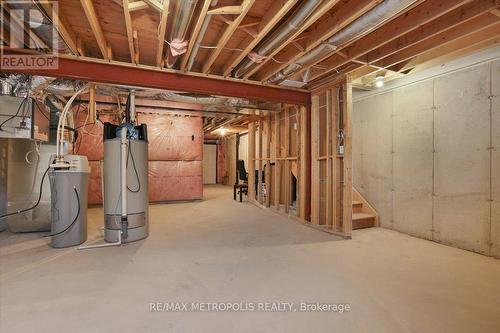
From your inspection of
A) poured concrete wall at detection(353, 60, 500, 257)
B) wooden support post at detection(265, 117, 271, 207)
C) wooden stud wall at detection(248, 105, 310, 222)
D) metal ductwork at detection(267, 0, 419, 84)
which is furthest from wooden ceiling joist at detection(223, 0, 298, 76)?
wooden support post at detection(265, 117, 271, 207)

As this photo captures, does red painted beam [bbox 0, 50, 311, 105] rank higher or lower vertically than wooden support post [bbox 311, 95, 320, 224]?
higher

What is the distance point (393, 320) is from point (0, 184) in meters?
5.23

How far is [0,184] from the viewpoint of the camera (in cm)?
370

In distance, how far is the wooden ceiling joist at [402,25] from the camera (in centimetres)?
210

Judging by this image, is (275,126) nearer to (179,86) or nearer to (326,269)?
(179,86)

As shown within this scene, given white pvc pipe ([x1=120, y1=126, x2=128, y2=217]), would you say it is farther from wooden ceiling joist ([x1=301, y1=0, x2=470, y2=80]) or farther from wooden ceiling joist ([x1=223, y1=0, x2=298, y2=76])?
wooden ceiling joist ([x1=301, y1=0, x2=470, y2=80])

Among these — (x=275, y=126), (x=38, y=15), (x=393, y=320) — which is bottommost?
(x=393, y=320)

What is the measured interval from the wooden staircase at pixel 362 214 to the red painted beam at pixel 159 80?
205 centimetres

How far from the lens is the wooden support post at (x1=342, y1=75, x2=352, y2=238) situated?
3.48 metres

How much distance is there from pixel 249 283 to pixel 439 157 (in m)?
3.10

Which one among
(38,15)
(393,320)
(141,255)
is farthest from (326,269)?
(38,15)

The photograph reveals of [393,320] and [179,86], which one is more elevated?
[179,86]

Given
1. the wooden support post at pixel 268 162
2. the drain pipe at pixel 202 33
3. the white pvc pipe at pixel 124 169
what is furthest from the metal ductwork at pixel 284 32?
the wooden support post at pixel 268 162

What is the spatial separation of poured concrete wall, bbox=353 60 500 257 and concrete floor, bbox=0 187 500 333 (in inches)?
14.0
